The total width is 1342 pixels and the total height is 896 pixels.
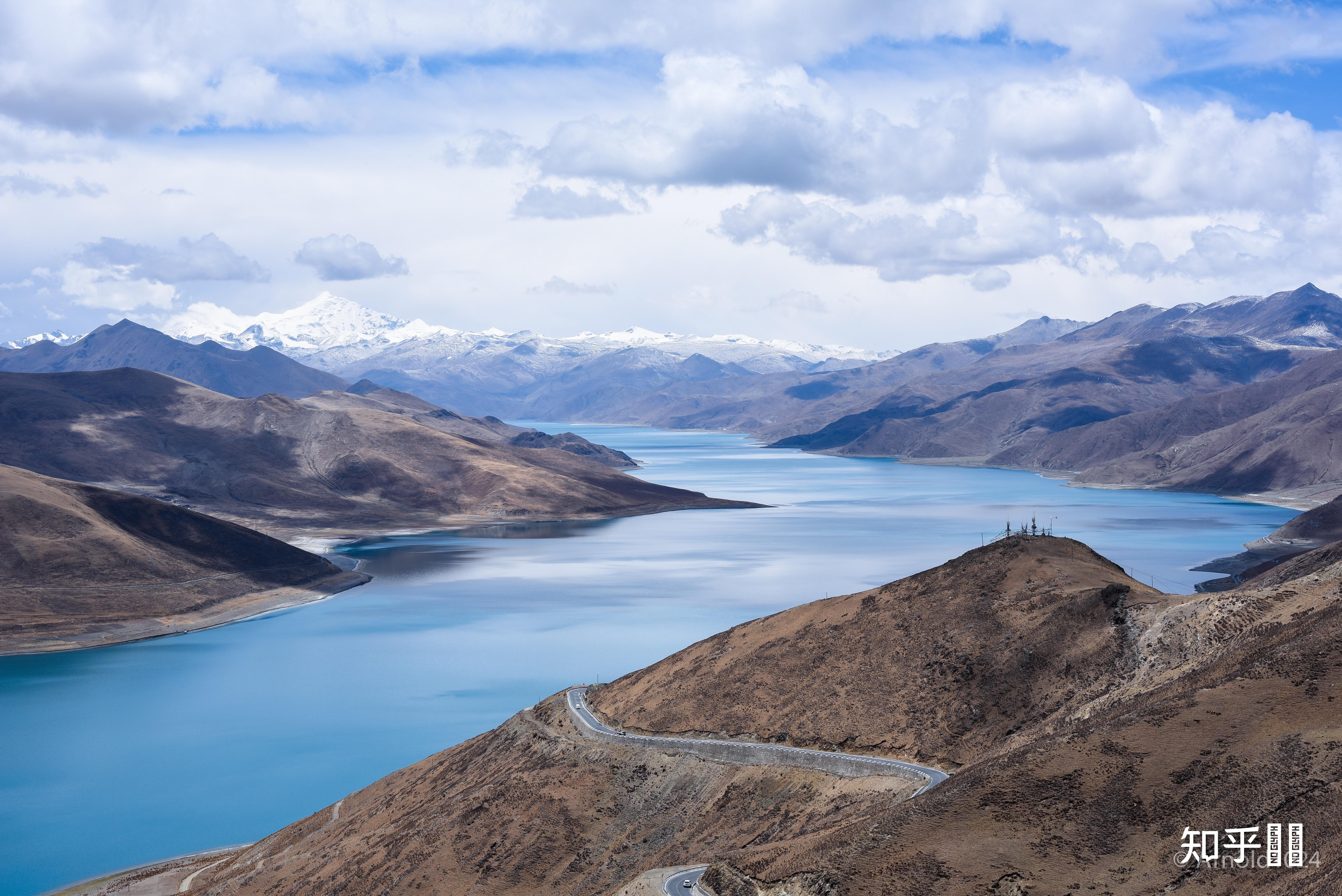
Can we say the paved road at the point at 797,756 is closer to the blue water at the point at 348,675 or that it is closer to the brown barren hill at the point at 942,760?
the brown barren hill at the point at 942,760

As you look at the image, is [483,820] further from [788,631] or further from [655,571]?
[655,571]

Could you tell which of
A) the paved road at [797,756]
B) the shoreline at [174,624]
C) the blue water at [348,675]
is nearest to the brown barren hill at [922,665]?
the paved road at [797,756]

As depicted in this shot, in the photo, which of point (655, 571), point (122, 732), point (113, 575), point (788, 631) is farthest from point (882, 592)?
point (113, 575)

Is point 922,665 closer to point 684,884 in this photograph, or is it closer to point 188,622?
point 684,884

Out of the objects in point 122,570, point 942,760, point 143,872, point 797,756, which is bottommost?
point 143,872

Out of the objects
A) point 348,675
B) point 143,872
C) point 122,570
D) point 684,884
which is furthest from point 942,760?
point 122,570

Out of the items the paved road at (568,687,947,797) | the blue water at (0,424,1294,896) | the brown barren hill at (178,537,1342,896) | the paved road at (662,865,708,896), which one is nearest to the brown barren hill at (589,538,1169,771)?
the brown barren hill at (178,537,1342,896)
